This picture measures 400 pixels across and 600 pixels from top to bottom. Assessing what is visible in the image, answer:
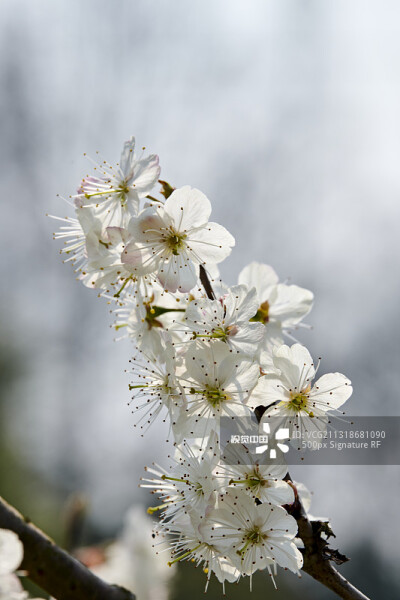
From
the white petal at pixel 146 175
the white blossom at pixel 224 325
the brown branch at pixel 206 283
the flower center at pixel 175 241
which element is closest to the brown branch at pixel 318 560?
the white blossom at pixel 224 325

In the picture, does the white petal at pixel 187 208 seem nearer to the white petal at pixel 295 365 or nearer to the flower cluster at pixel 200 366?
the flower cluster at pixel 200 366

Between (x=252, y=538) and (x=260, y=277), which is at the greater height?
(x=260, y=277)

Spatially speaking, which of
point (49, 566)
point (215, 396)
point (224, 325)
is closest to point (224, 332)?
point (224, 325)

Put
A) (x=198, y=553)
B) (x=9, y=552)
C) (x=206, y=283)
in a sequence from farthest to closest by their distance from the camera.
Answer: (x=206, y=283), (x=198, y=553), (x=9, y=552)

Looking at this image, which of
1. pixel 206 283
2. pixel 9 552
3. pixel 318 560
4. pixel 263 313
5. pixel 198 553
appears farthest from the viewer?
pixel 263 313

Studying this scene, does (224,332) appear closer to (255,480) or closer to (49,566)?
(255,480)

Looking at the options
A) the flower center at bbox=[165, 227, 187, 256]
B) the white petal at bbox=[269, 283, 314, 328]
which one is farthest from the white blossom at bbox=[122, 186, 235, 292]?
the white petal at bbox=[269, 283, 314, 328]
